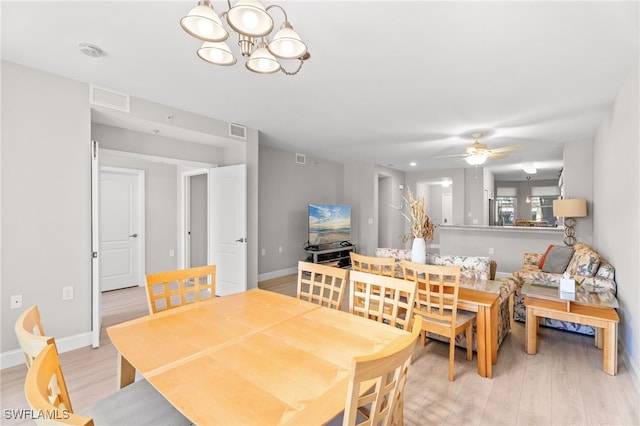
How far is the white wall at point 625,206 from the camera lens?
2.46m

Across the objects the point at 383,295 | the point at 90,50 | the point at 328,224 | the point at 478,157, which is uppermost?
the point at 90,50

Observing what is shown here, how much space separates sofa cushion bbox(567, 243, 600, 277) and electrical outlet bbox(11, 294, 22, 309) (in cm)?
562

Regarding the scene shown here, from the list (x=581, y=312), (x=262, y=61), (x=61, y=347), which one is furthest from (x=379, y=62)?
(x=61, y=347)

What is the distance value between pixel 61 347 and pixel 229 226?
225 cm

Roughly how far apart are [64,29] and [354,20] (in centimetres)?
205

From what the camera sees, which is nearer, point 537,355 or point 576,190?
point 537,355

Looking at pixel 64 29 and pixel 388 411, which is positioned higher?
pixel 64 29

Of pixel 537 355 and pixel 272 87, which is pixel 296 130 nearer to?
pixel 272 87

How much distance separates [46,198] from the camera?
275 centimetres

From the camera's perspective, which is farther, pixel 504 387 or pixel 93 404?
pixel 504 387

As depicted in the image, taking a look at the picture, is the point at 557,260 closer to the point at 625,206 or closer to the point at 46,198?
the point at 625,206

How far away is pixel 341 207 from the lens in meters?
6.92

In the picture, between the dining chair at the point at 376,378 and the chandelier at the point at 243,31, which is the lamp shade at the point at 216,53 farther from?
the dining chair at the point at 376,378

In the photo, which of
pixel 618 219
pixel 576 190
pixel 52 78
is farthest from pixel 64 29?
pixel 576 190
